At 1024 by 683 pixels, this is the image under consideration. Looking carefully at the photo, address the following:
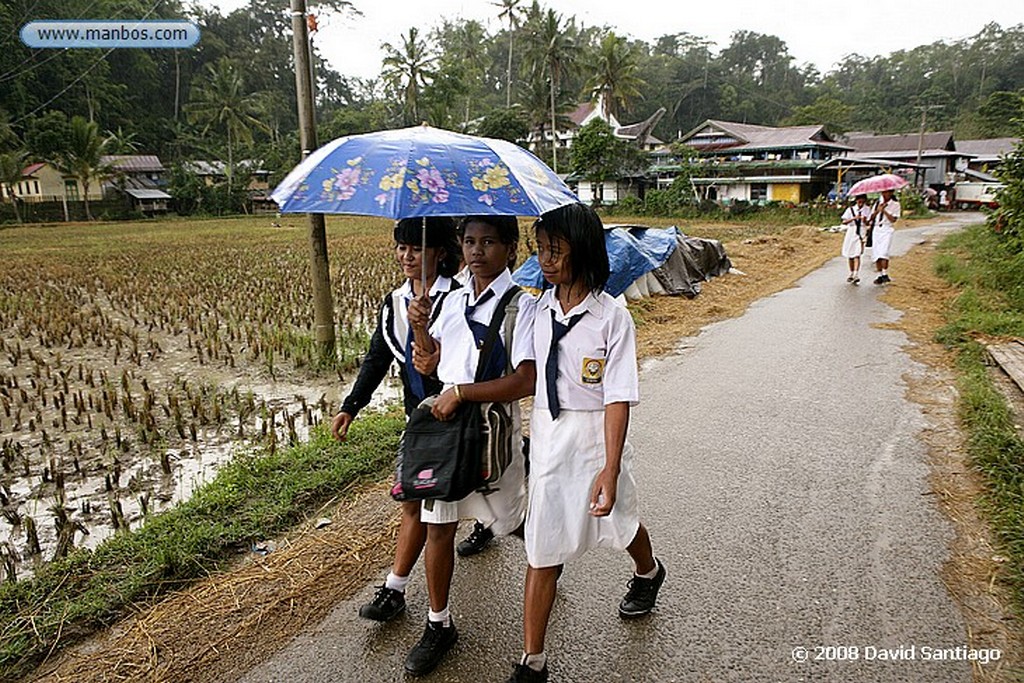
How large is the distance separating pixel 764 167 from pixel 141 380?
113ft

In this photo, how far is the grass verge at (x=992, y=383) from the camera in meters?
3.33

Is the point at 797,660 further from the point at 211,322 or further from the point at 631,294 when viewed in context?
the point at 211,322

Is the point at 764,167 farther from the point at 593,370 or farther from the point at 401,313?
the point at 593,370

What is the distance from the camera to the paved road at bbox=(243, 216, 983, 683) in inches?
101

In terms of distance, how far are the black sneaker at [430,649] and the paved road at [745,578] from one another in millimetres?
44

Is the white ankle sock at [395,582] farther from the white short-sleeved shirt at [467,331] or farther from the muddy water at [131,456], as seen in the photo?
the muddy water at [131,456]

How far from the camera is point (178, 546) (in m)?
3.31

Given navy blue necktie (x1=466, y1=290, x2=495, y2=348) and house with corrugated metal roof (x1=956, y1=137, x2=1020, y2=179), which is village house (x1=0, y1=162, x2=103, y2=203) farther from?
house with corrugated metal roof (x1=956, y1=137, x2=1020, y2=179)

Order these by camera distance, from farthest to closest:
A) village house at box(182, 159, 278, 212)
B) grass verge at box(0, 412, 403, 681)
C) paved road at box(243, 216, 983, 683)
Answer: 1. village house at box(182, 159, 278, 212)
2. grass verge at box(0, 412, 403, 681)
3. paved road at box(243, 216, 983, 683)

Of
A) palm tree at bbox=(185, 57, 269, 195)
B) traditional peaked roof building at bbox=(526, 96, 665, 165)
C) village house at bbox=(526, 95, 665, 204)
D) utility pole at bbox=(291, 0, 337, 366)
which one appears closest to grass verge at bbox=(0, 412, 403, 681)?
utility pole at bbox=(291, 0, 337, 366)

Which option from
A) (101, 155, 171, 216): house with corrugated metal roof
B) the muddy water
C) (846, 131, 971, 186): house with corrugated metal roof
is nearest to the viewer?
the muddy water

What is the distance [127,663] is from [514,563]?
1599 mm

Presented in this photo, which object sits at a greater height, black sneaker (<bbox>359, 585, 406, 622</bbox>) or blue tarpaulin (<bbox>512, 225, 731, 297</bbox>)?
blue tarpaulin (<bbox>512, 225, 731, 297</bbox>)

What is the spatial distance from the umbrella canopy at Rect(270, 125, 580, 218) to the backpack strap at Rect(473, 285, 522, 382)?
37 cm
